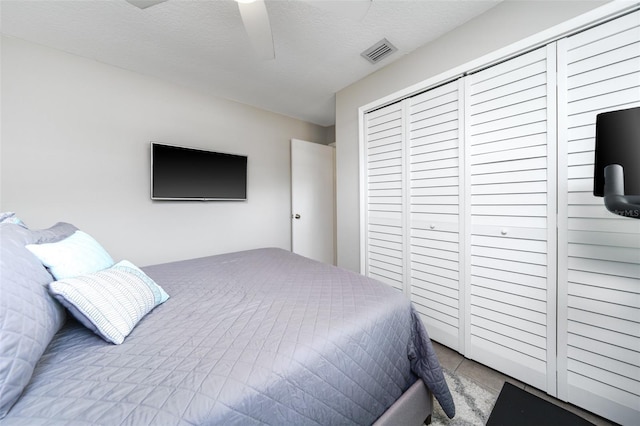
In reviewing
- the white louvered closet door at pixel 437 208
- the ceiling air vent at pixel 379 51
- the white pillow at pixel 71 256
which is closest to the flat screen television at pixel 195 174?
the white pillow at pixel 71 256

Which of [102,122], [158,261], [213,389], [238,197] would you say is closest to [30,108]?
[102,122]

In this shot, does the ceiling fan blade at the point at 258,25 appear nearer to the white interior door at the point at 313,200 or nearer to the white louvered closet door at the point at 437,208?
the white louvered closet door at the point at 437,208

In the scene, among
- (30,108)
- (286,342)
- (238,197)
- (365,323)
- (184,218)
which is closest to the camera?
(286,342)

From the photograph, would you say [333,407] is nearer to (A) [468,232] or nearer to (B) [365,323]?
(B) [365,323]

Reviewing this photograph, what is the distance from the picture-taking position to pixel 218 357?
740 millimetres

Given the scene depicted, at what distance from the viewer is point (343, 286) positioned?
1.31m

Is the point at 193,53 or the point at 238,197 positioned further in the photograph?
the point at 238,197

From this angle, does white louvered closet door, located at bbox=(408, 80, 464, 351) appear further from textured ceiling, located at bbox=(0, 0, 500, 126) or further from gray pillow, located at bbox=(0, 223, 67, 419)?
gray pillow, located at bbox=(0, 223, 67, 419)

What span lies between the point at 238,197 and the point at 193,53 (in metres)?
1.50

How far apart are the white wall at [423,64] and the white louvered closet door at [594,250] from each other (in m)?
0.23

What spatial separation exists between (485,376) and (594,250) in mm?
997

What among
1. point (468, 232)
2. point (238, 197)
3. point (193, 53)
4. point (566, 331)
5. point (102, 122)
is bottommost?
point (566, 331)

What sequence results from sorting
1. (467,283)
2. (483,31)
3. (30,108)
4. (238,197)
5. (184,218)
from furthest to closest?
(238,197)
(184,218)
(30,108)
(467,283)
(483,31)

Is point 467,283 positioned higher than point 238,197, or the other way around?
point 238,197
